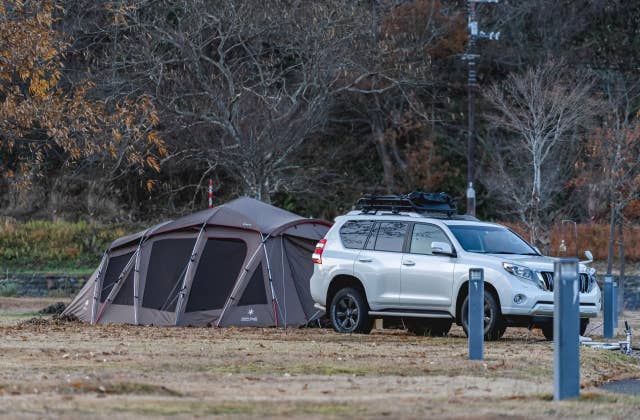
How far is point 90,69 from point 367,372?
3019 centimetres

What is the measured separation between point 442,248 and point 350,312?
192cm

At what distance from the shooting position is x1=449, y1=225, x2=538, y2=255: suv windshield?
19.5 metres

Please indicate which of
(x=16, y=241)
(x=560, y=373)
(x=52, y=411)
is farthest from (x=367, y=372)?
(x=16, y=241)

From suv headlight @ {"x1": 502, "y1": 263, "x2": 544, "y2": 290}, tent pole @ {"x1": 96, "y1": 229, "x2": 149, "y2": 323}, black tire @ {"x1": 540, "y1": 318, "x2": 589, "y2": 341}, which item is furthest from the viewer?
tent pole @ {"x1": 96, "y1": 229, "x2": 149, "y2": 323}

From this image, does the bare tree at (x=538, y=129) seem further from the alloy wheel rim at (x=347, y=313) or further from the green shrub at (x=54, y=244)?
the alloy wheel rim at (x=347, y=313)

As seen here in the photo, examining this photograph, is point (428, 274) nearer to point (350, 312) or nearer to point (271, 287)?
point (350, 312)

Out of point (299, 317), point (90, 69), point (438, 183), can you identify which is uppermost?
point (90, 69)

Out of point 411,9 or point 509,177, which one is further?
point 411,9

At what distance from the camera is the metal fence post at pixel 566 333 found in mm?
10930

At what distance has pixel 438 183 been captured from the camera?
47250mm

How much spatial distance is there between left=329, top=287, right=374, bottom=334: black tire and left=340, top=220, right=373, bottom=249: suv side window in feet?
2.24

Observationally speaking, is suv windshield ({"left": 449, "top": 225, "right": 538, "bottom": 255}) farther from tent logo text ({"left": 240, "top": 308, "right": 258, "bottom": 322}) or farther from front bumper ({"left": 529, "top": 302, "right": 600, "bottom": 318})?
tent logo text ({"left": 240, "top": 308, "right": 258, "bottom": 322})

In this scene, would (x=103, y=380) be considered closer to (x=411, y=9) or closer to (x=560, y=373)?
(x=560, y=373)

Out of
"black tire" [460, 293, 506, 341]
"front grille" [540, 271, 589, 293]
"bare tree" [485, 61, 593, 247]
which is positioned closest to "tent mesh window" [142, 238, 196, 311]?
"black tire" [460, 293, 506, 341]
